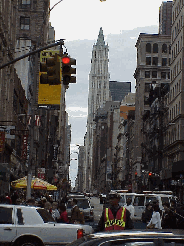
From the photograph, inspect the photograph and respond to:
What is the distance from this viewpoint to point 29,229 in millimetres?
15508

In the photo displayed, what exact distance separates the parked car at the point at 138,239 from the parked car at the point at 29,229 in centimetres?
849

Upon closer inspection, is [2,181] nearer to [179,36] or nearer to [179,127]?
[179,127]

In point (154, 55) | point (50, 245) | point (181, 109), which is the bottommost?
point (50, 245)

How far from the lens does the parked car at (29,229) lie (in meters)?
15.4

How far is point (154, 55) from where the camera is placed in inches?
5428

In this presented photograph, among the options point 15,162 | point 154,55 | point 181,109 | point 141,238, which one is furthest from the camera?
point 154,55

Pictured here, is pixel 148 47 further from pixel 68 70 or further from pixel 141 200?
pixel 68 70

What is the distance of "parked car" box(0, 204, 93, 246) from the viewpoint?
15.4m

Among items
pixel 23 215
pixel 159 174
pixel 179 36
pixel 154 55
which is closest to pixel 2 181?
pixel 23 215

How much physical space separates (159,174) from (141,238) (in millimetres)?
88301

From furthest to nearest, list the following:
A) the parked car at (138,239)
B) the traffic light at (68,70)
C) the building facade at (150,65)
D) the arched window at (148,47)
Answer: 1. the arched window at (148,47)
2. the building facade at (150,65)
3. the traffic light at (68,70)
4. the parked car at (138,239)

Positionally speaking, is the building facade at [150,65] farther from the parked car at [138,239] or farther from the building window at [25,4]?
the parked car at [138,239]

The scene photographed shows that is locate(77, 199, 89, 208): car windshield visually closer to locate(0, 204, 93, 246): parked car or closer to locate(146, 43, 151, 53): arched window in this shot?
locate(0, 204, 93, 246): parked car

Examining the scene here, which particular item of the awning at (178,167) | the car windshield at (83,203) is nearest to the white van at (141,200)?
the car windshield at (83,203)
